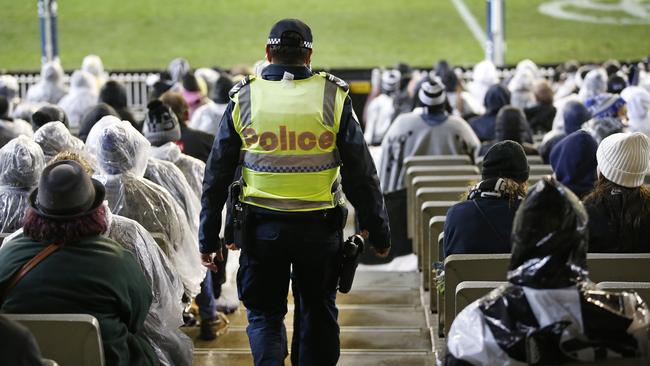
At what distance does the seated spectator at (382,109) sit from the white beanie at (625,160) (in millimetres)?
7901

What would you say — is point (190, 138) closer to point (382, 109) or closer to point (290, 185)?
point (290, 185)

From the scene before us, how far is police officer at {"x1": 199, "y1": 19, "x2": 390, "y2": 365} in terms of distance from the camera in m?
4.39

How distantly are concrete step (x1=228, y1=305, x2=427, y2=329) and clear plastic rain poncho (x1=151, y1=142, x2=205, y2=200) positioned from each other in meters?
0.77

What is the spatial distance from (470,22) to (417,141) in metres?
22.8

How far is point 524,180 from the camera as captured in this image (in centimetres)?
468

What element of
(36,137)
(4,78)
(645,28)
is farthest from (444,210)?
(645,28)

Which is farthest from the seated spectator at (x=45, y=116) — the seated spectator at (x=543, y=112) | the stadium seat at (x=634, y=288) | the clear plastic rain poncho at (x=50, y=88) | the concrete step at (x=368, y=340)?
the clear plastic rain poncho at (x=50, y=88)

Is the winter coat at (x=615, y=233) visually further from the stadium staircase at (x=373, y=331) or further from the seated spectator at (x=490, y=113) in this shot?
the seated spectator at (x=490, y=113)

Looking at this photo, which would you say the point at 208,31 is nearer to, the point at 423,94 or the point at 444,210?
the point at 423,94

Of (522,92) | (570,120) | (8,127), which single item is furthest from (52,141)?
(522,92)

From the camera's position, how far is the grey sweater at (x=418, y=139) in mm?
8109

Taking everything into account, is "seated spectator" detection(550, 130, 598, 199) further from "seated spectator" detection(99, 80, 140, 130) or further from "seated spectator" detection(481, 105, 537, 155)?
"seated spectator" detection(99, 80, 140, 130)

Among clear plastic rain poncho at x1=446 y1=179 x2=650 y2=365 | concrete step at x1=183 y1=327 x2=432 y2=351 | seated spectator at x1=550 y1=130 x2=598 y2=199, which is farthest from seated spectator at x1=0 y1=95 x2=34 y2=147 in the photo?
clear plastic rain poncho at x1=446 y1=179 x2=650 y2=365

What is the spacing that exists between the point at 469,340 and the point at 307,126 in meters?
1.57
